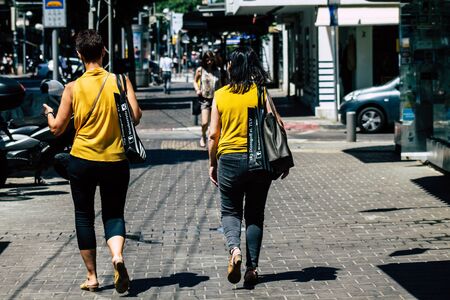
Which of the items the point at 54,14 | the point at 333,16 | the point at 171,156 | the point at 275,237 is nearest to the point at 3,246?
the point at 275,237

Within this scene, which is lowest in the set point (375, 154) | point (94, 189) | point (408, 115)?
point (375, 154)

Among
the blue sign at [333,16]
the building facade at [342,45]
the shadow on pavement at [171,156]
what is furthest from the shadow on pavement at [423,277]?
the building facade at [342,45]

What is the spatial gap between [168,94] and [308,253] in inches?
1472

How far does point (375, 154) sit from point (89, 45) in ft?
38.1

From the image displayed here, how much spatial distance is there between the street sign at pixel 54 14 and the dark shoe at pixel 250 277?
11.8 metres

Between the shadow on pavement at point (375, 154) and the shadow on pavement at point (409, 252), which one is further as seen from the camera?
the shadow on pavement at point (375, 154)

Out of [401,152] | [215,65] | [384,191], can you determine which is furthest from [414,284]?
[215,65]

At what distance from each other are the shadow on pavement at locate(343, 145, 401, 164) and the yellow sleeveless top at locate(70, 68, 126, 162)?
1013 cm

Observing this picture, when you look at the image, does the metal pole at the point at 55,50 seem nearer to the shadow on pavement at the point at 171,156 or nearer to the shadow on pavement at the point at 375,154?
the shadow on pavement at the point at 171,156

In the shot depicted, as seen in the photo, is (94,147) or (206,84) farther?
(206,84)

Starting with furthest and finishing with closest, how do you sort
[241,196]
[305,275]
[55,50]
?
[55,50] < [305,275] < [241,196]

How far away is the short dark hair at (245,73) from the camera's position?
816 centimetres

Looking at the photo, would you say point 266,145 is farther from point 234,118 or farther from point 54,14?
point 54,14

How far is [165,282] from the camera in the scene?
27.5ft
